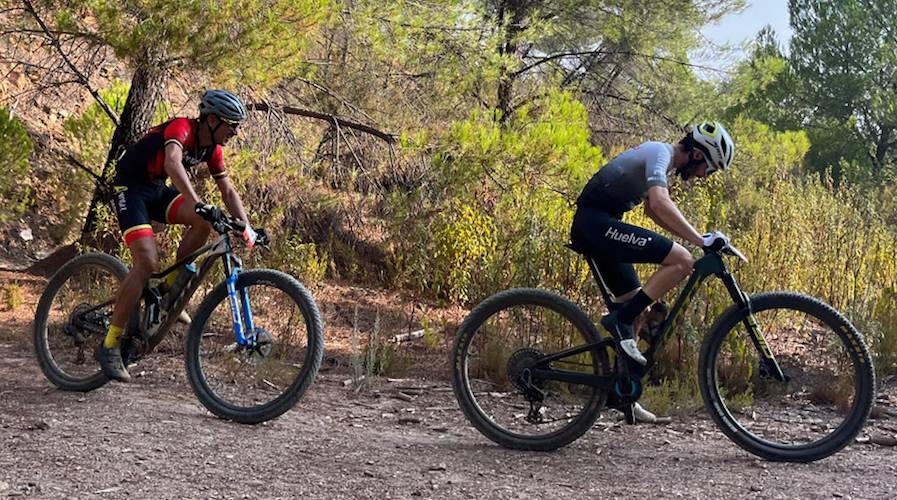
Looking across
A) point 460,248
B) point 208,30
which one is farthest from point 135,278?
point 460,248

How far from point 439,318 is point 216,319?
3727mm

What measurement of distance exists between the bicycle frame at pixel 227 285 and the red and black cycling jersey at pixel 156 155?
537 millimetres

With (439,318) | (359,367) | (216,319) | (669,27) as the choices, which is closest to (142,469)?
(216,319)

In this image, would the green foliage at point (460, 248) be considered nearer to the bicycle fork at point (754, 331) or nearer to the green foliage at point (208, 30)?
the green foliage at point (208, 30)

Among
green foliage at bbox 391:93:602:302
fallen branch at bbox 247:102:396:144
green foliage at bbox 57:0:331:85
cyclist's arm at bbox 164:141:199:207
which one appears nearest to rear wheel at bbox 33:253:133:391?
cyclist's arm at bbox 164:141:199:207

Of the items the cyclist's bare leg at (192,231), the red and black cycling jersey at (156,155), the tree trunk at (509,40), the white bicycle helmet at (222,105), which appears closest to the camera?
the white bicycle helmet at (222,105)

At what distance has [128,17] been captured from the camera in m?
6.55

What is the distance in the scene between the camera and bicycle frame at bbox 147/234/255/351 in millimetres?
4887

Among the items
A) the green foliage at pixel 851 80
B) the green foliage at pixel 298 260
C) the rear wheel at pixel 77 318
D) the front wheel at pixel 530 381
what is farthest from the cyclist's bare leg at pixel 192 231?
the green foliage at pixel 851 80

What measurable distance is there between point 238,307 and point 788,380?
2992mm

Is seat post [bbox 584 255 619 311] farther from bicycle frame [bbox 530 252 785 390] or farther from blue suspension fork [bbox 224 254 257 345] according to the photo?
blue suspension fork [bbox 224 254 257 345]

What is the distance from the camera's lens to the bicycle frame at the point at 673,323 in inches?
179

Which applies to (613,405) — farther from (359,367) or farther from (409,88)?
(409,88)

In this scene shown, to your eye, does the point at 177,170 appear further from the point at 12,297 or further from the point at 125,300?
the point at 12,297
